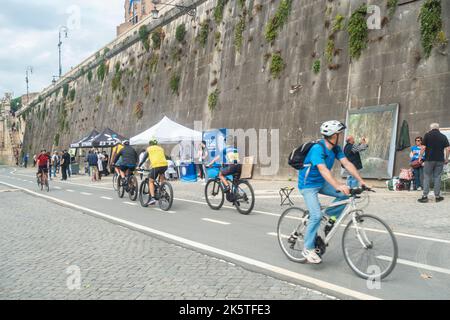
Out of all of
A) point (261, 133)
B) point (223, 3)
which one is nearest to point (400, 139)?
point (261, 133)

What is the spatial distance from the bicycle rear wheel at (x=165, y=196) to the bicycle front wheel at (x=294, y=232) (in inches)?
214

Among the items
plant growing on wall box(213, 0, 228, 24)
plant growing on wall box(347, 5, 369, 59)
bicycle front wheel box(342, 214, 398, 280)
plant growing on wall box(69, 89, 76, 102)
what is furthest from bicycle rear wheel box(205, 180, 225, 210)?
plant growing on wall box(69, 89, 76, 102)

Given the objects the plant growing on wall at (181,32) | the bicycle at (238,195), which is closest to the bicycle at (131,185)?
the bicycle at (238,195)

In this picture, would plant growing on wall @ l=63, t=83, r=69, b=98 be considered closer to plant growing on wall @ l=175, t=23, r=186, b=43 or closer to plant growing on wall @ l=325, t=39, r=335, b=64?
plant growing on wall @ l=175, t=23, r=186, b=43

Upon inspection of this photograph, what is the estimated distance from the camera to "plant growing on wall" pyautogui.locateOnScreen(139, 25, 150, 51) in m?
37.3

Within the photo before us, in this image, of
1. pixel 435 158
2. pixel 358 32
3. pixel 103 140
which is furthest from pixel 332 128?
pixel 103 140

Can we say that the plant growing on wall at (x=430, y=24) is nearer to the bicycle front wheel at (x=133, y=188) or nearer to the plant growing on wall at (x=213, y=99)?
the bicycle front wheel at (x=133, y=188)

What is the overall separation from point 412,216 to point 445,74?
6.93 m

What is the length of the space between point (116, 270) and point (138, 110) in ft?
105

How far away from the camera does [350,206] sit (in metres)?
5.28

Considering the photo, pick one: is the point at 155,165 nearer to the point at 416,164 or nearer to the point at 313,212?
the point at 313,212

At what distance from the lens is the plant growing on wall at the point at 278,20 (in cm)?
2222

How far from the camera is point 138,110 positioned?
36.6 m
